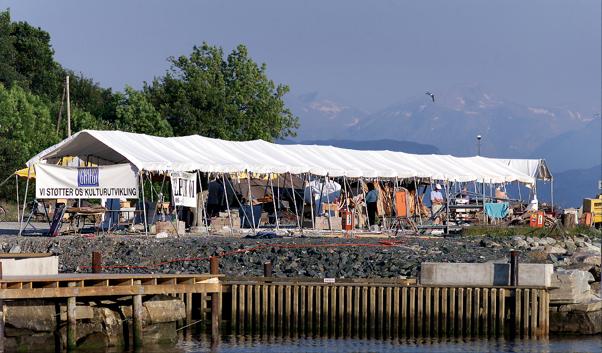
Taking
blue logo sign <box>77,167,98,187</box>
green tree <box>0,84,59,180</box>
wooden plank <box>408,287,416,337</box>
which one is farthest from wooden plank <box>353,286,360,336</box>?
green tree <box>0,84,59,180</box>

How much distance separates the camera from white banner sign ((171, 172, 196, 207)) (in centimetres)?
4108

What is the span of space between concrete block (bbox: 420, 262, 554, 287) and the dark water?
50.0 inches

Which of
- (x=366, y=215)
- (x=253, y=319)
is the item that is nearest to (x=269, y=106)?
(x=366, y=215)

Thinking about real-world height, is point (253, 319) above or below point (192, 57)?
below

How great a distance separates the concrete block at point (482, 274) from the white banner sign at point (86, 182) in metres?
14.3

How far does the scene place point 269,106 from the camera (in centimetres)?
9012

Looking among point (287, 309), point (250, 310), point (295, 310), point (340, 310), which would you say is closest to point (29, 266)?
point (250, 310)

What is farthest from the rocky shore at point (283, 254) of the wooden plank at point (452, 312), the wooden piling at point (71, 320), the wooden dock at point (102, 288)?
the wooden piling at point (71, 320)

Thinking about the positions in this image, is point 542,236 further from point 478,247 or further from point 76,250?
point 76,250

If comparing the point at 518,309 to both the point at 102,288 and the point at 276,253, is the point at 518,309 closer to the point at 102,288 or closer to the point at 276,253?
the point at 102,288

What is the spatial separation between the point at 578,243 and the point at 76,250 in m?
17.7

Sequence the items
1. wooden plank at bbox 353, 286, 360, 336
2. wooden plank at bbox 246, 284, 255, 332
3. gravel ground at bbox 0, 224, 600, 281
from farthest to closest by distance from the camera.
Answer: gravel ground at bbox 0, 224, 600, 281
wooden plank at bbox 246, 284, 255, 332
wooden plank at bbox 353, 286, 360, 336

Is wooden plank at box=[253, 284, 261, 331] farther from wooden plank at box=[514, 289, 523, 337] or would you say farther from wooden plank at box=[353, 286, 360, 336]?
wooden plank at box=[514, 289, 523, 337]

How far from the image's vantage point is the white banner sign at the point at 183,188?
41.1 metres
